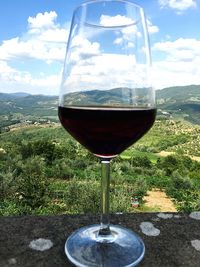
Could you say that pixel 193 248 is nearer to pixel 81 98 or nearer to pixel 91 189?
pixel 81 98

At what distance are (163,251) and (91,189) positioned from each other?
20.4 m

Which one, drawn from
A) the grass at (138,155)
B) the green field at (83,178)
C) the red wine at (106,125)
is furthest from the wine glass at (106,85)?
the grass at (138,155)

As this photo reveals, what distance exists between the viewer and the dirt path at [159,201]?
26.8 meters

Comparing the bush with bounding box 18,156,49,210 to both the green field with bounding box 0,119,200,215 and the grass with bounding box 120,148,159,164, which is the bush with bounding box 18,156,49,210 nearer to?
the green field with bounding box 0,119,200,215

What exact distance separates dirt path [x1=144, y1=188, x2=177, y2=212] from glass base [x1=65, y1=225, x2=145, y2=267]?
2518 centimetres

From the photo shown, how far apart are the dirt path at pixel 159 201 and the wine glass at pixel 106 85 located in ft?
83.2

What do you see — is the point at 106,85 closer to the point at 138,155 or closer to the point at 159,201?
the point at 159,201

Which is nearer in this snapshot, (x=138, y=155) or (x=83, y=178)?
(x=83, y=178)

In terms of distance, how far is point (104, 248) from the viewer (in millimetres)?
1079

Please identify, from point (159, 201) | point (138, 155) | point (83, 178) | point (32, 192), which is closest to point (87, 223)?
point (32, 192)

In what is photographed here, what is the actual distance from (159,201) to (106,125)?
28.5 meters

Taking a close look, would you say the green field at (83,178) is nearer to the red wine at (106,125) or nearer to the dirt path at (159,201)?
the dirt path at (159,201)

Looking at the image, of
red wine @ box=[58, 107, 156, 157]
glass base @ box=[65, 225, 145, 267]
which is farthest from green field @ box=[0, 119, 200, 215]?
red wine @ box=[58, 107, 156, 157]

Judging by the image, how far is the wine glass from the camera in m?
0.98
